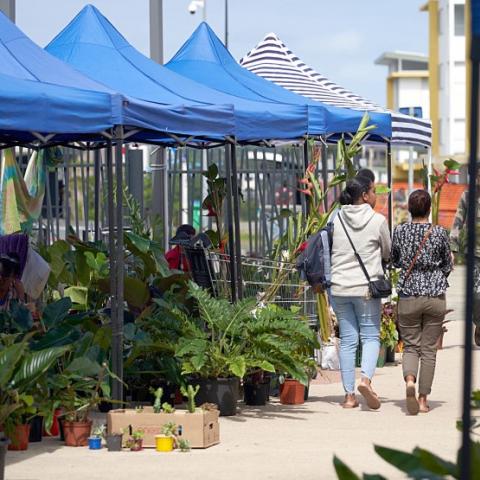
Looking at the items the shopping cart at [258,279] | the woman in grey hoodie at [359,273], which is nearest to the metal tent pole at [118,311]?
the shopping cart at [258,279]

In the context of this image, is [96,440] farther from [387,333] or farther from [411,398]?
[387,333]

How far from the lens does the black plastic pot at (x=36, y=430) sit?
9.02m

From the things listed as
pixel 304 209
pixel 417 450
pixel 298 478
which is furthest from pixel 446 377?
pixel 417 450

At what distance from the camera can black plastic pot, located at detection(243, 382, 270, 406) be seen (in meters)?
10.9

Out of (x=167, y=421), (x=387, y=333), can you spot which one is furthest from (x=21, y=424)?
(x=387, y=333)

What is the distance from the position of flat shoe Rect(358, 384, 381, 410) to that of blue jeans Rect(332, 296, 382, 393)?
12 cm

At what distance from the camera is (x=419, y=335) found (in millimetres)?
10547

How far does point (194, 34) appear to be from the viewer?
51.0ft

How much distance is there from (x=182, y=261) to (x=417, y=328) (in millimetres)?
3328

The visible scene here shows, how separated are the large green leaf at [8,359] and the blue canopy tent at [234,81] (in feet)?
20.1

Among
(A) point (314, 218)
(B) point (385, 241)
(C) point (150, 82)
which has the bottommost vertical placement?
(B) point (385, 241)

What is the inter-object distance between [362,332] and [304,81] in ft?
21.9

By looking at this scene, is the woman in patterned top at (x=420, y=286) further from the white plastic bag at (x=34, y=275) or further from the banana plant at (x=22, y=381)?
the banana plant at (x=22, y=381)

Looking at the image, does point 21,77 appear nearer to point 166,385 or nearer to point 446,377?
point 166,385
